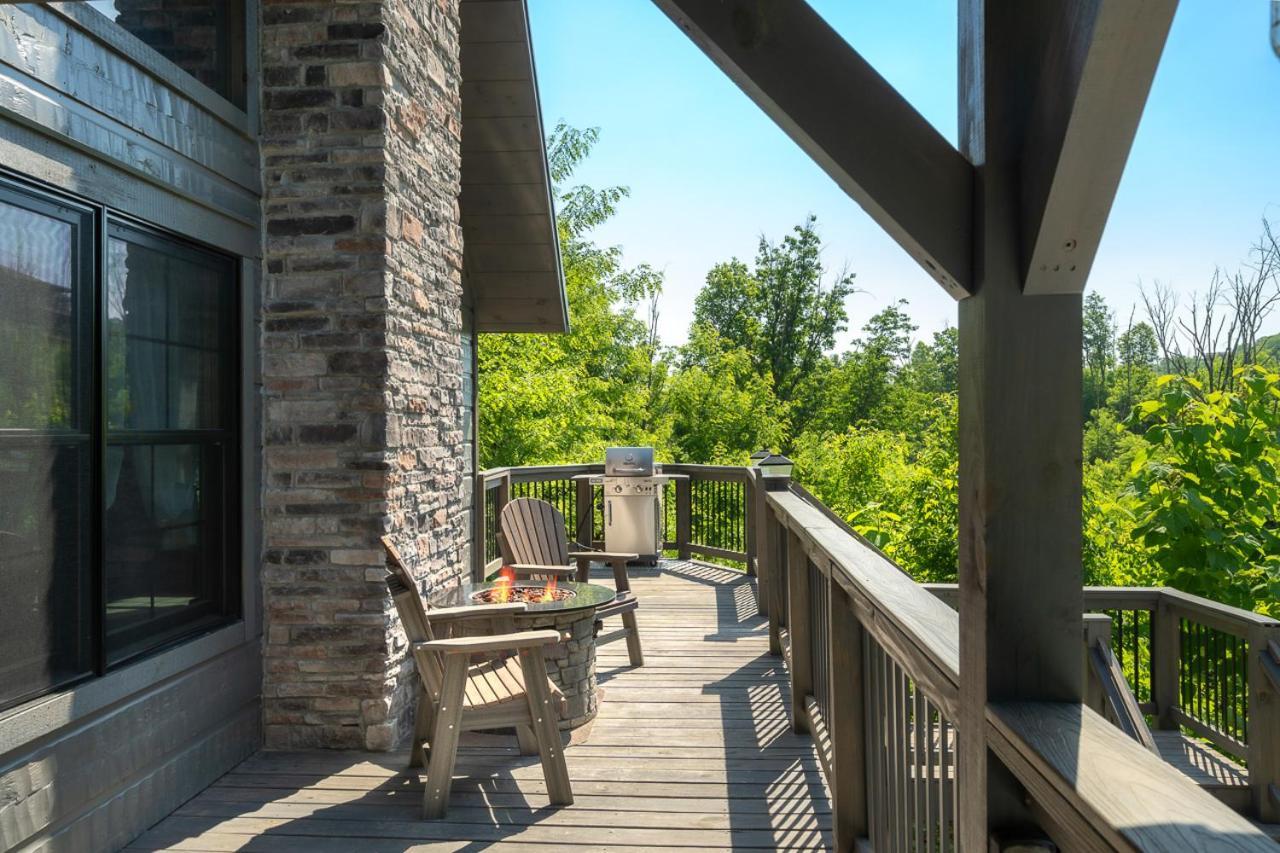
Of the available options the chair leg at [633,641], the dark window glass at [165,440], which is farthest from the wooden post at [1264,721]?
the dark window glass at [165,440]

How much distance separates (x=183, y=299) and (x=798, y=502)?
2814mm

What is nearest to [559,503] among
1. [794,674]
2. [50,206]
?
[794,674]

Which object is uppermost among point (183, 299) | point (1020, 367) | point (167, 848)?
point (183, 299)

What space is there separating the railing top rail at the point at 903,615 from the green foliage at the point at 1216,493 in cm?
570

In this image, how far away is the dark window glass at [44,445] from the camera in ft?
8.95

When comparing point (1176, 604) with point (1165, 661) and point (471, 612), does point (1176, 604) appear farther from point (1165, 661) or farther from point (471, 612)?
point (471, 612)

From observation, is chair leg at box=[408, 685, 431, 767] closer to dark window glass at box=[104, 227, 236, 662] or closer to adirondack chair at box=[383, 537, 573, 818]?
adirondack chair at box=[383, 537, 573, 818]

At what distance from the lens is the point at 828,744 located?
11.9 feet

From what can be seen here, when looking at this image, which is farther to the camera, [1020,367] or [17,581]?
[17,581]

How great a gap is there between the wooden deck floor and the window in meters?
0.69

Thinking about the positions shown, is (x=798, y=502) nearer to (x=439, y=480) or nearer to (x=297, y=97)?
(x=439, y=480)

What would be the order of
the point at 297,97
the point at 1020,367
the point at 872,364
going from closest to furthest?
1. the point at 1020,367
2. the point at 297,97
3. the point at 872,364

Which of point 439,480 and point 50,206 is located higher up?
point 50,206

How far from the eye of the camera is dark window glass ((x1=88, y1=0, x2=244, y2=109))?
3.44 meters
